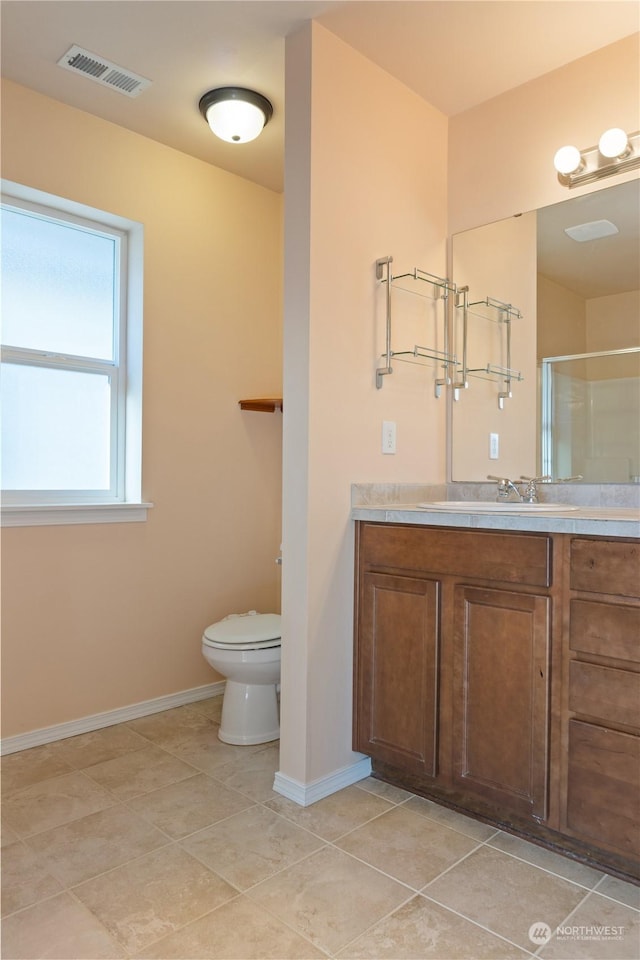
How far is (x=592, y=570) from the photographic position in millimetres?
1604

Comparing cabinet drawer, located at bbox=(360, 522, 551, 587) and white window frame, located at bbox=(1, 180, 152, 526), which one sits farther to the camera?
white window frame, located at bbox=(1, 180, 152, 526)

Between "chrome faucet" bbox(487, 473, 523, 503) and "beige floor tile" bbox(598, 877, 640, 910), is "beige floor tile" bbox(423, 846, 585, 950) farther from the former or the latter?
"chrome faucet" bbox(487, 473, 523, 503)

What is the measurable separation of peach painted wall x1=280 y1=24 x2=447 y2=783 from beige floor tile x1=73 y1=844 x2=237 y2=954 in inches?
18.7

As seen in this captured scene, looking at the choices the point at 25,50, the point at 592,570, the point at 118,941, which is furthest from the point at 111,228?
the point at 118,941

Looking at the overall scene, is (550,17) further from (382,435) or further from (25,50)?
(25,50)

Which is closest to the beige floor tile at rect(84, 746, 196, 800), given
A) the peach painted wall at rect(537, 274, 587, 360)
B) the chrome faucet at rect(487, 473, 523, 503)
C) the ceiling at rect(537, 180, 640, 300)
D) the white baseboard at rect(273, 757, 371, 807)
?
the white baseboard at rect(273, 757, 371, 807)

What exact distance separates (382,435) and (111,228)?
153cm

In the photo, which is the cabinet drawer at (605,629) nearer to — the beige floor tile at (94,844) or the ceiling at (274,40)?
the beige floor tile at (94,844)

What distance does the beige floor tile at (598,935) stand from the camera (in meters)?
1.35

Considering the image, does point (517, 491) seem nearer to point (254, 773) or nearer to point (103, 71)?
point (254, 773)

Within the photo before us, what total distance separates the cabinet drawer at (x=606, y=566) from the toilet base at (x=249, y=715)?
131cm

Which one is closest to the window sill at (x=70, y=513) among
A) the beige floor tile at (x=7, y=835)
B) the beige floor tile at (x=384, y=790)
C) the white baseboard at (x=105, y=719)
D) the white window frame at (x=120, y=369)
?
the white window frame at (x=120, y=369)

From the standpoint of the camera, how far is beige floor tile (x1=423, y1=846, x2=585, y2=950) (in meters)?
1.45

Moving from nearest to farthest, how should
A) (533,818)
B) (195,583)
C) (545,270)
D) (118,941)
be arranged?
(118,941) < (533,818) < (545,270) < (195,583)
